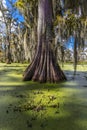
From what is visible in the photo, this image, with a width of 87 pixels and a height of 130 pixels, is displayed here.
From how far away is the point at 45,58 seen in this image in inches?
337

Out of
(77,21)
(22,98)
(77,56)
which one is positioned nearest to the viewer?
(22,98)

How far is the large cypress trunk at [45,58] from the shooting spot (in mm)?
8234

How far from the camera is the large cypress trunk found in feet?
27.0

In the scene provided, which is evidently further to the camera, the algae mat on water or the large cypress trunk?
the large cypress trunk

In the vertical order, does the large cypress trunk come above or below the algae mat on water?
above

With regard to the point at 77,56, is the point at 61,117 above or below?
below

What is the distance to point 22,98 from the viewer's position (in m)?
5.33

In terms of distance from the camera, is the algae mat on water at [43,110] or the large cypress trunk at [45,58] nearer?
the algae mat on water at [43,110]

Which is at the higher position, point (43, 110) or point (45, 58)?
point (45, 58)

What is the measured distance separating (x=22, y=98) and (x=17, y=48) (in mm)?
19932

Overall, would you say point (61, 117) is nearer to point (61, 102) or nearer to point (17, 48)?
point (61, 102)

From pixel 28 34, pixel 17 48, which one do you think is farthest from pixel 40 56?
pixel 17 48

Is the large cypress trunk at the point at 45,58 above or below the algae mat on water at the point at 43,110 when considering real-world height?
above

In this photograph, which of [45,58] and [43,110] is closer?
[43,110]
